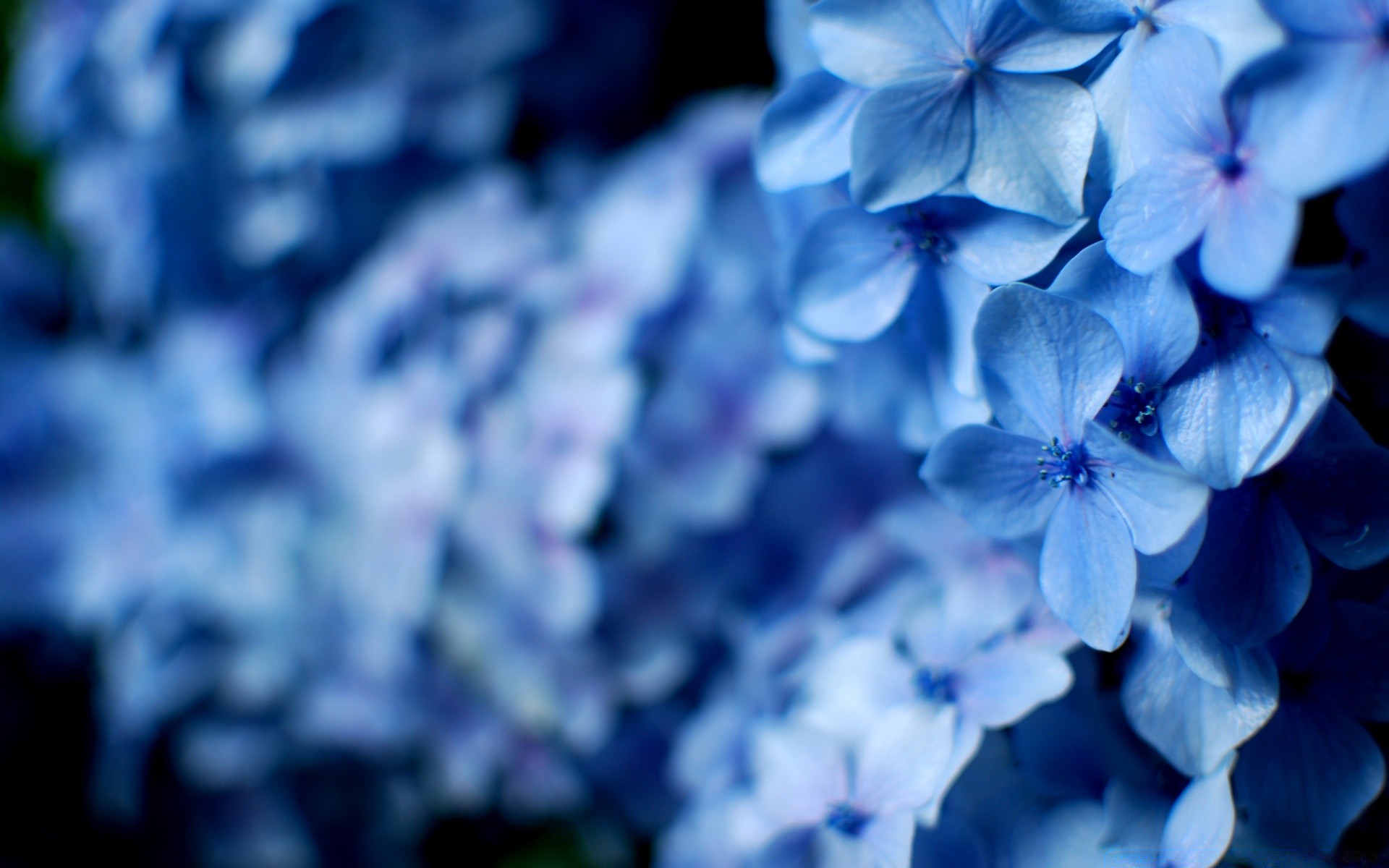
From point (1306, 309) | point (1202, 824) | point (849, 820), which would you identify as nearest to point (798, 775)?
point (849, 820)


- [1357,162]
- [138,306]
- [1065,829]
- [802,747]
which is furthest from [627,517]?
[138,306]

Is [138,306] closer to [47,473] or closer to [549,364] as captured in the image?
[47,473]

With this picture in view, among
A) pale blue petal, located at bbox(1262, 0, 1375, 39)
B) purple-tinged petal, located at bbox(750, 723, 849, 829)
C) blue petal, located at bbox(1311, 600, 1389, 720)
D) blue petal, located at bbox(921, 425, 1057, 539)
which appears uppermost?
pale blue petal, located at bbox(1262, 0, 1375, 39)

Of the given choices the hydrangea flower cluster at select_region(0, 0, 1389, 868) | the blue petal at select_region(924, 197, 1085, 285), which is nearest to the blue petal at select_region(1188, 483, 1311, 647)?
the hydrangea flower cluster at select_region(0, 0, 1389, 868)

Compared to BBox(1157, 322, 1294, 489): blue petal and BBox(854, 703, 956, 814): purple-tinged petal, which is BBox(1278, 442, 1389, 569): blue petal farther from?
BBox(854, 703, 956, 814): purple-tinged petal

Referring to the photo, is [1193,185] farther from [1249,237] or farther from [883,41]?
[883,41]

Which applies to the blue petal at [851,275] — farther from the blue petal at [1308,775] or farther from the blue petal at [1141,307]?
the blue petal at [1308,775]
